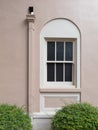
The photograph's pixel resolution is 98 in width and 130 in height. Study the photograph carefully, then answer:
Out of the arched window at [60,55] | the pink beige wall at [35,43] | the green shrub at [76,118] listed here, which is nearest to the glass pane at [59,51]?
the arched window at [60,55]

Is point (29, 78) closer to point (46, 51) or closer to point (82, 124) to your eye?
point (46, 51)

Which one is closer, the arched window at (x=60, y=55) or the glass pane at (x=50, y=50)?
the arched window at (x=60, y=55)

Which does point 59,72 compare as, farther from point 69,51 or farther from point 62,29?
point 62,29

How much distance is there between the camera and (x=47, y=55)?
927cm

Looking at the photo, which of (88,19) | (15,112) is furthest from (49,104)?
(88,19)

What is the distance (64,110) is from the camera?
27.7 feet

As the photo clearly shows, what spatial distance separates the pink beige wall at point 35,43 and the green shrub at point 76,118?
795mm

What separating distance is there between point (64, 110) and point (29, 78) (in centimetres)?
135

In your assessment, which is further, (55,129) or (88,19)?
(88,19)

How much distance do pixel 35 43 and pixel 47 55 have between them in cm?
53

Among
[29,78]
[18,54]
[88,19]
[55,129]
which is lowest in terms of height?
[55,129]

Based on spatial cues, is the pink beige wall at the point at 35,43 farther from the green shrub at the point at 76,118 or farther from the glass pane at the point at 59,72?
the green shrub at the point at 76,118

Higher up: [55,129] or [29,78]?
[29,78]

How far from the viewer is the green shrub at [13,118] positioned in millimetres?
7660
